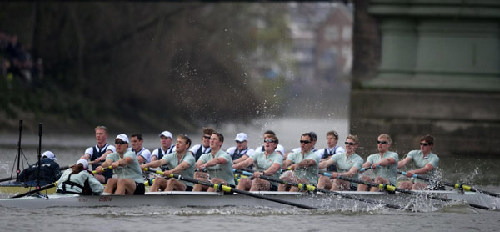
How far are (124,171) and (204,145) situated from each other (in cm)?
211

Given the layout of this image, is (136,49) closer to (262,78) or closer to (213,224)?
(262,78)

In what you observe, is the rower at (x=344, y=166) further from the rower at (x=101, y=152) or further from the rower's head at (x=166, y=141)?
the rower at (x=101, y=152)

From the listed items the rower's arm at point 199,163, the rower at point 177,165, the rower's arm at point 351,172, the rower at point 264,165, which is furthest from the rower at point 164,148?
the rower's arm at point 351,172

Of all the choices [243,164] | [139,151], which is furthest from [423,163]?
[139,151]

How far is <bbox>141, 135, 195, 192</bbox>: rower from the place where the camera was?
19422 mm

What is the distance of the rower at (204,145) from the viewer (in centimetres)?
2056

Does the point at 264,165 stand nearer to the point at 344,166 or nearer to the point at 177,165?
the point at 344,166

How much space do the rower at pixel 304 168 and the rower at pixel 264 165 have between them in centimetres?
21

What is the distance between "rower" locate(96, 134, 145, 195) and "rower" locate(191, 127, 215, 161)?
71.1 inches

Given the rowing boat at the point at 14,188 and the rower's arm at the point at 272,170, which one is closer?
the rowing boat at the point at 14,188

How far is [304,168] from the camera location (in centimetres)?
1998

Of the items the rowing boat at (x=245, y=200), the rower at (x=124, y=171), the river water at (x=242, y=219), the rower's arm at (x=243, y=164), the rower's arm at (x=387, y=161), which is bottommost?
the river water at (x=242, y=219)

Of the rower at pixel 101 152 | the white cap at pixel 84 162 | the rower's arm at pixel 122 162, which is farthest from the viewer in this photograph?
the rower at pixel 101 152

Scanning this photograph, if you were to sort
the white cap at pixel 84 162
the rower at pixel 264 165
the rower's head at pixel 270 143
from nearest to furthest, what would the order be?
the white cap at pixel 84 162 < the rower at pixel 264 165 < the rower's head at pixel 270 143
